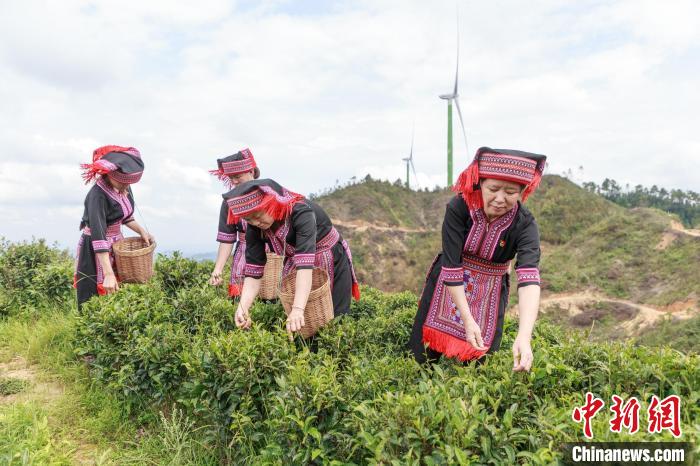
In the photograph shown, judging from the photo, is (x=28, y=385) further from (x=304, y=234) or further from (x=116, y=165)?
(x=304, y=234)

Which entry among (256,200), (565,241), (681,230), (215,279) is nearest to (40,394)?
(215,279)

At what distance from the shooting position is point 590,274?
635 inches

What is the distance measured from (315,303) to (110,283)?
2197mm

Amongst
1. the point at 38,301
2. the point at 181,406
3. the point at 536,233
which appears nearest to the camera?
the point at 536,233

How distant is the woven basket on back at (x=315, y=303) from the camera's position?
329 centimetres

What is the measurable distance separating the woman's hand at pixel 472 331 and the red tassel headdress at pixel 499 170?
0.62 metres

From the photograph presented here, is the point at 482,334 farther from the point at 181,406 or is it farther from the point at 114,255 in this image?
the point at 114,255

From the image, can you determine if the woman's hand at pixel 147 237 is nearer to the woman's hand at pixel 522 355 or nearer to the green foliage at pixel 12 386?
the green foliage at pixel 12 386

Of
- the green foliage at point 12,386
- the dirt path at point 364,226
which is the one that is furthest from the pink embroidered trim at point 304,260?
the dirt path at point 364,226

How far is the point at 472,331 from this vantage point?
9.16 feet

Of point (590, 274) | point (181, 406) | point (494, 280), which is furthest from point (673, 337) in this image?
point (181, 406)

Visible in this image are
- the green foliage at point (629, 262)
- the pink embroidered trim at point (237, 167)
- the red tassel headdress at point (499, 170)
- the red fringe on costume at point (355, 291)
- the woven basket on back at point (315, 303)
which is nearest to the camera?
the red tassel headdress at point (499, 170)

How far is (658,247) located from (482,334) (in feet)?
54.5

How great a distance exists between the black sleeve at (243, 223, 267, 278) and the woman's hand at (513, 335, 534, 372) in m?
1.84
